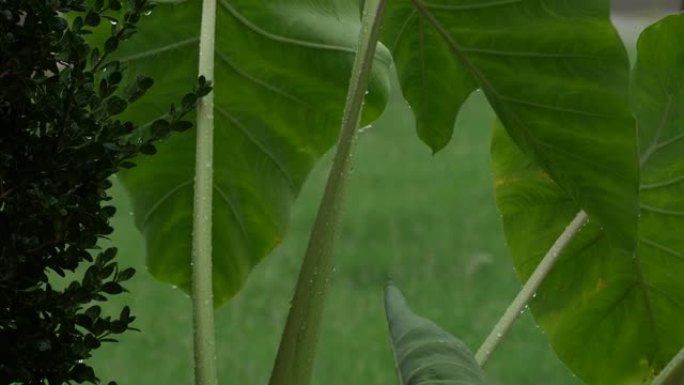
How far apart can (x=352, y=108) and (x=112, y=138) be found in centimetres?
27

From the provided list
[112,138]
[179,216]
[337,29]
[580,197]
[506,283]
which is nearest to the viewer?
[112,138]

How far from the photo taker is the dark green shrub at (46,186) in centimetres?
100

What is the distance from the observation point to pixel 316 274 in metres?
1.23

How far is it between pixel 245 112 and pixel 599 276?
53cm

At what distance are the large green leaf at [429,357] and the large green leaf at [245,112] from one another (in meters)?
0.59

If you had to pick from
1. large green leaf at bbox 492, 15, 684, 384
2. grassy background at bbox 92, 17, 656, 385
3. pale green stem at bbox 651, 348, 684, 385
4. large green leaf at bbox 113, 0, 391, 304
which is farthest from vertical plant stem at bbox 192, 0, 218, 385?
grassy background at bbox 92, 17, 656, 385

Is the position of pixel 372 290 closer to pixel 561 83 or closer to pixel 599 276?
pixel 599 276

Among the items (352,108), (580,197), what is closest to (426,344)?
(352,108)

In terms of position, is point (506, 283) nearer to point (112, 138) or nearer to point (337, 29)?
point (337, 29)

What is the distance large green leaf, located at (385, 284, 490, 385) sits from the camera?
1035 mm

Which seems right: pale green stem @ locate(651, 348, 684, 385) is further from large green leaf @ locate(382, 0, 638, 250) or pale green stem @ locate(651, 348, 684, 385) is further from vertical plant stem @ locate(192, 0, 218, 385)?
vertical plant stem @ locate(192, 0, 218, 385)

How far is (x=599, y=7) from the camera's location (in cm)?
139

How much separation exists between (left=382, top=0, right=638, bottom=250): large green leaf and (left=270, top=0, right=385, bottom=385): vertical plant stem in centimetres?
26

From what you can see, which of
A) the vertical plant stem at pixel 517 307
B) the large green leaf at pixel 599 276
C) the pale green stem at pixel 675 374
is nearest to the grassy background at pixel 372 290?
the large green leaf at pixel 599 276
